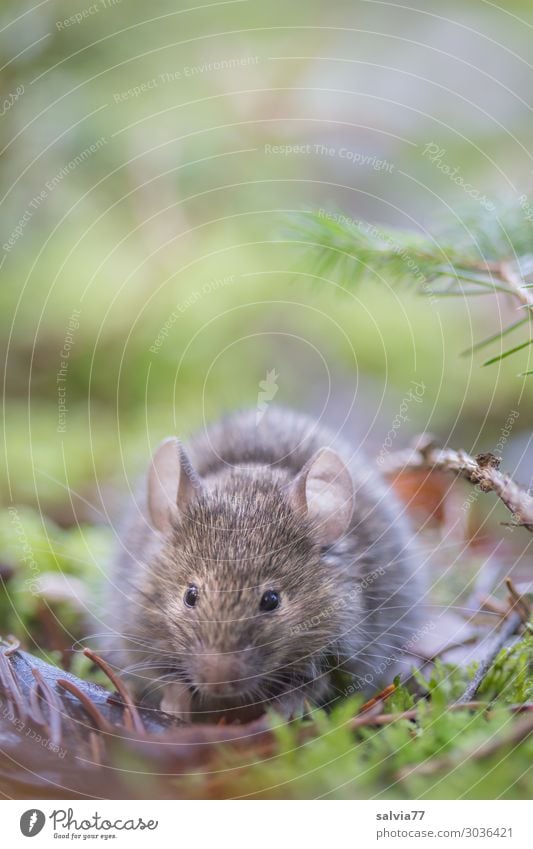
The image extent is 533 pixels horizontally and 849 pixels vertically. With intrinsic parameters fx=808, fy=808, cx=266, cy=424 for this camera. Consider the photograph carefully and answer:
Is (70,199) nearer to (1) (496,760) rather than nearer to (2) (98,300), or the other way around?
(2) (98,300)

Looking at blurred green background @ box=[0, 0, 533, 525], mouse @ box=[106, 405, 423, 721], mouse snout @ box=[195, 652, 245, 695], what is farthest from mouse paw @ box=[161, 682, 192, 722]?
blurred green background @ box=[0, 0, 533, 525]

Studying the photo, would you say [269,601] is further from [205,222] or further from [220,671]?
[205,222]

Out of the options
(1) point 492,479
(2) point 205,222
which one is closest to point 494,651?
(1) point 492,479

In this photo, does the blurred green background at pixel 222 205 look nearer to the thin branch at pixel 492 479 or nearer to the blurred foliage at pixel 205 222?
the blurred foliage at pixel 205 222

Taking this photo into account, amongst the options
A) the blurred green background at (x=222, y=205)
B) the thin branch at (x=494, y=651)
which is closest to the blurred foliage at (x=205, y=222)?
the blurred green background at (x=222, y=205)

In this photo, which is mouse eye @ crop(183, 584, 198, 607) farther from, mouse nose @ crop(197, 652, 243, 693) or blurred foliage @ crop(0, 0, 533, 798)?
blurred foliage @ crop(0, 0, 533, 798)

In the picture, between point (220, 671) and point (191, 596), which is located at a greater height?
point (191, 596)

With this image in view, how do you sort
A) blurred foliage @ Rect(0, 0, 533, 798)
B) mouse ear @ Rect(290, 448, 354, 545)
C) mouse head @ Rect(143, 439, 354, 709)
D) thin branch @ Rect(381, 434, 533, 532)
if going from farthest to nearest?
blurred foliage @ Rect(0, 0, 533, 798) → mouse ear @ Rect(290, 448, 354, 545) → mouse head @ Rect(143, 439, 354, 709) → thin branch @ Rect(381, 434, 533, 532)
